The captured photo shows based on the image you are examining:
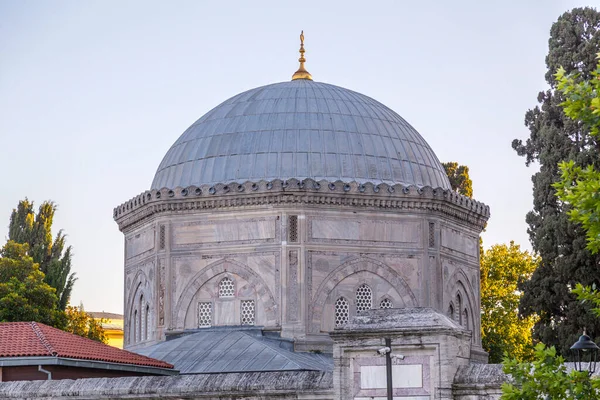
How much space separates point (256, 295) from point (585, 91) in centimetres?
2048

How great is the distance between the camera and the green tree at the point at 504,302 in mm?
48531

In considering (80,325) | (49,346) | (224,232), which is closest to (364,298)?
(224,232)

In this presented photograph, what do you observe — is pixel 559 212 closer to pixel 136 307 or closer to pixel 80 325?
pixel 136 307

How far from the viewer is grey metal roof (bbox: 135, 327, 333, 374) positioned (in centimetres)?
2981

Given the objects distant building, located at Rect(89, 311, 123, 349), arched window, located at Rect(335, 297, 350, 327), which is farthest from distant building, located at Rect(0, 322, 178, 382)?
distant building, located at Rect(89, 311, 123, 349)

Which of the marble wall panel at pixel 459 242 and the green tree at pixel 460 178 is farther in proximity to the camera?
the green tree at pixel 460 178

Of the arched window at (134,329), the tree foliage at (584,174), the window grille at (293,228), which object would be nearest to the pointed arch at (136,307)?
the arched window at (134,329)

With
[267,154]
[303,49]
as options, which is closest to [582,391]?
→ [267,154]

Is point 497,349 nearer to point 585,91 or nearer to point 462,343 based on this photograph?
point 462,343

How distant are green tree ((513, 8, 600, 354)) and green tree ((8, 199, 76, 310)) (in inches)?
852

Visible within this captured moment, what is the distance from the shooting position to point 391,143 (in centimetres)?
3588

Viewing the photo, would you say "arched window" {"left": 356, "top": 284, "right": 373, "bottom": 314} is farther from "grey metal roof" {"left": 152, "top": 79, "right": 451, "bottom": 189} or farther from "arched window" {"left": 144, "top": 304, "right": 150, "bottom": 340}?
"arched window" {"left": 144, "top": 304, "right": 150, "bottom": 340}

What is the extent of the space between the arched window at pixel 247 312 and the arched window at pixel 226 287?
51 centimetres

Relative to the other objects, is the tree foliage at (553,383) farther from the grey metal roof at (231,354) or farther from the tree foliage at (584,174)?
the grey metal roof at (231,354)
